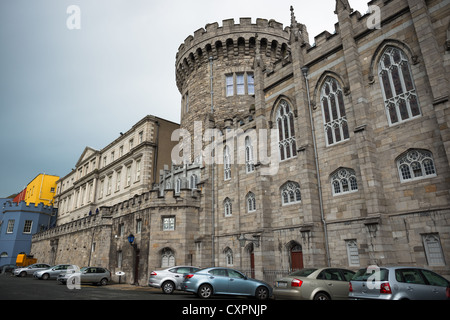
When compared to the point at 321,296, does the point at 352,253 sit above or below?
above

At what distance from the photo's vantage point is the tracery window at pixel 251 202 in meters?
21.0

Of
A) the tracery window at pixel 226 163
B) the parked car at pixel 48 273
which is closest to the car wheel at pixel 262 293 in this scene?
the tracery window at pixel 226 163

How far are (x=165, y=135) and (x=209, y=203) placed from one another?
54.5 feet

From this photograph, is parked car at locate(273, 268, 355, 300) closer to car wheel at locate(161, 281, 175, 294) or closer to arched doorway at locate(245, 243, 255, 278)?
car wheel at locate(161, 281, 175, 294)

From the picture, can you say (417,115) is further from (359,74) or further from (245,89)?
(245,89)

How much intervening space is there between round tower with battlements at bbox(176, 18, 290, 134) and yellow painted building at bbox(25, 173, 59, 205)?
48176mm

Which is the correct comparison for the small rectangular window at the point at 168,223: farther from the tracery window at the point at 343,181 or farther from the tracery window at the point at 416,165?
the tracery window at the point at 416,165

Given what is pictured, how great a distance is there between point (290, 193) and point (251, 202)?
12.0ft

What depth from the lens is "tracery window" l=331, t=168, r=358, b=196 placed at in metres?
15.4

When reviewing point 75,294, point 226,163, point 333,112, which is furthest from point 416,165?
point 75,294

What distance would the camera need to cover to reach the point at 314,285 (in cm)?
1020

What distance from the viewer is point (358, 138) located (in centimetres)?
1458

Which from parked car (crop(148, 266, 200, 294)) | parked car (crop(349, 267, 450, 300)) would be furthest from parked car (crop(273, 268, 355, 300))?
parked car (crop(148, 266, 200, 294))

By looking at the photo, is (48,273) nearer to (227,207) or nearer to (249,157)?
(227,207)
